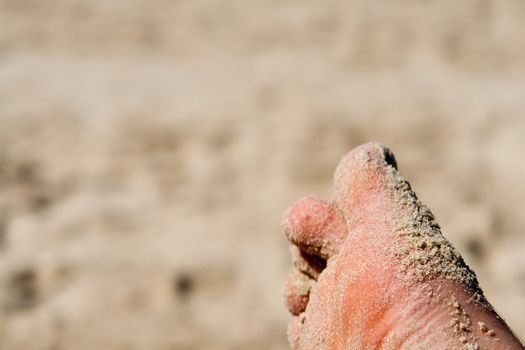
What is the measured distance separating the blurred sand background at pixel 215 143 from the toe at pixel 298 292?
82 centimetres

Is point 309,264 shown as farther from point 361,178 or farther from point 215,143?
point 215,143

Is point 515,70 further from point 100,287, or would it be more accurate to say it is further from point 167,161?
point 100,287

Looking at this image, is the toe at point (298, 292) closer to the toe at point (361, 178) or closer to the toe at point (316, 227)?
the toe at point (316, 227)

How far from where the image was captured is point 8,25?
372 centimetres

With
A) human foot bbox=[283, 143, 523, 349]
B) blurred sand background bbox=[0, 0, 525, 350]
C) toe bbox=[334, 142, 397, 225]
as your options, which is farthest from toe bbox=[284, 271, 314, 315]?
blurred sand background bbox=[0, 0, 525, 350]

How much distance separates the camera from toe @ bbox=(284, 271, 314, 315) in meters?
1.29

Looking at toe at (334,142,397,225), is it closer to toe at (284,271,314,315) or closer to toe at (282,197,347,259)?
toe at (282,197,347,259)

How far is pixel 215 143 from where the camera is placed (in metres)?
2.95

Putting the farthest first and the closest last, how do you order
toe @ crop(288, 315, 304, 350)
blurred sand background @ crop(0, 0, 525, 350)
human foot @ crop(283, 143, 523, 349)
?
blurred sand background @ crop(0, 0, 525, 350) < toe @ crop(288, 315, 304, 350) < human foot @ crop(283, 143, 523, 349)

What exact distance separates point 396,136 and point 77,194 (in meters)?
1.47

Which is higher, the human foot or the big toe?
the big toe

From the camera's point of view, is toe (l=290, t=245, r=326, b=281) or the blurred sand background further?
the blurred sand background

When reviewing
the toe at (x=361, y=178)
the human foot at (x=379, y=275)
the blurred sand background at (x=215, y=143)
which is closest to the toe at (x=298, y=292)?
the human foot at (x=379, y=275)

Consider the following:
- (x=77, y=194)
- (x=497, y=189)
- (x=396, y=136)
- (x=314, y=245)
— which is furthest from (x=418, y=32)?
(x=314, y=245)
